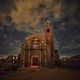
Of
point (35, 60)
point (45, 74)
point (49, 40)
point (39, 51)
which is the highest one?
point (49, 40)

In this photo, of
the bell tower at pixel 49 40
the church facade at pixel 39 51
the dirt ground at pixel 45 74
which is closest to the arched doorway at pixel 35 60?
the church facade at pixel 39 51

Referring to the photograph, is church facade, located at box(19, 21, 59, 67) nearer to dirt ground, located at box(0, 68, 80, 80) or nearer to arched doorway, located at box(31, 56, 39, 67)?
arched doorway, located at box(31, 56, 39, 67)

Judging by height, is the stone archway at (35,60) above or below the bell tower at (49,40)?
below

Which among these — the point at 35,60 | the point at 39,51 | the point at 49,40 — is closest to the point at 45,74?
the point at 35,60

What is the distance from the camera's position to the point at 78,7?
22.1ft

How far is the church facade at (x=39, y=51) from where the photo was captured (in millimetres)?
6383

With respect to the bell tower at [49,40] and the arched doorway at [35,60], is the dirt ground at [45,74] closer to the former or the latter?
the arched doorway at [35,60]

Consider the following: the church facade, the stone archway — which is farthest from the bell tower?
the stone archway

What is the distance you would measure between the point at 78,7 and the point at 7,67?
314 cm

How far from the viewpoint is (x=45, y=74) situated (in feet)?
20.3

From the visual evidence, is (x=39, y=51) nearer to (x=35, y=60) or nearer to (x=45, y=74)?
(x=35, y=60)

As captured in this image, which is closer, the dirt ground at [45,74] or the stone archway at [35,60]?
the dirt ground at [45,74]

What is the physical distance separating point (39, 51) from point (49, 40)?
1.62 feet

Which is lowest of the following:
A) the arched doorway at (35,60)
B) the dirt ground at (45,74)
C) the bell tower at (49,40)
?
the dirt ground at (45,74)
